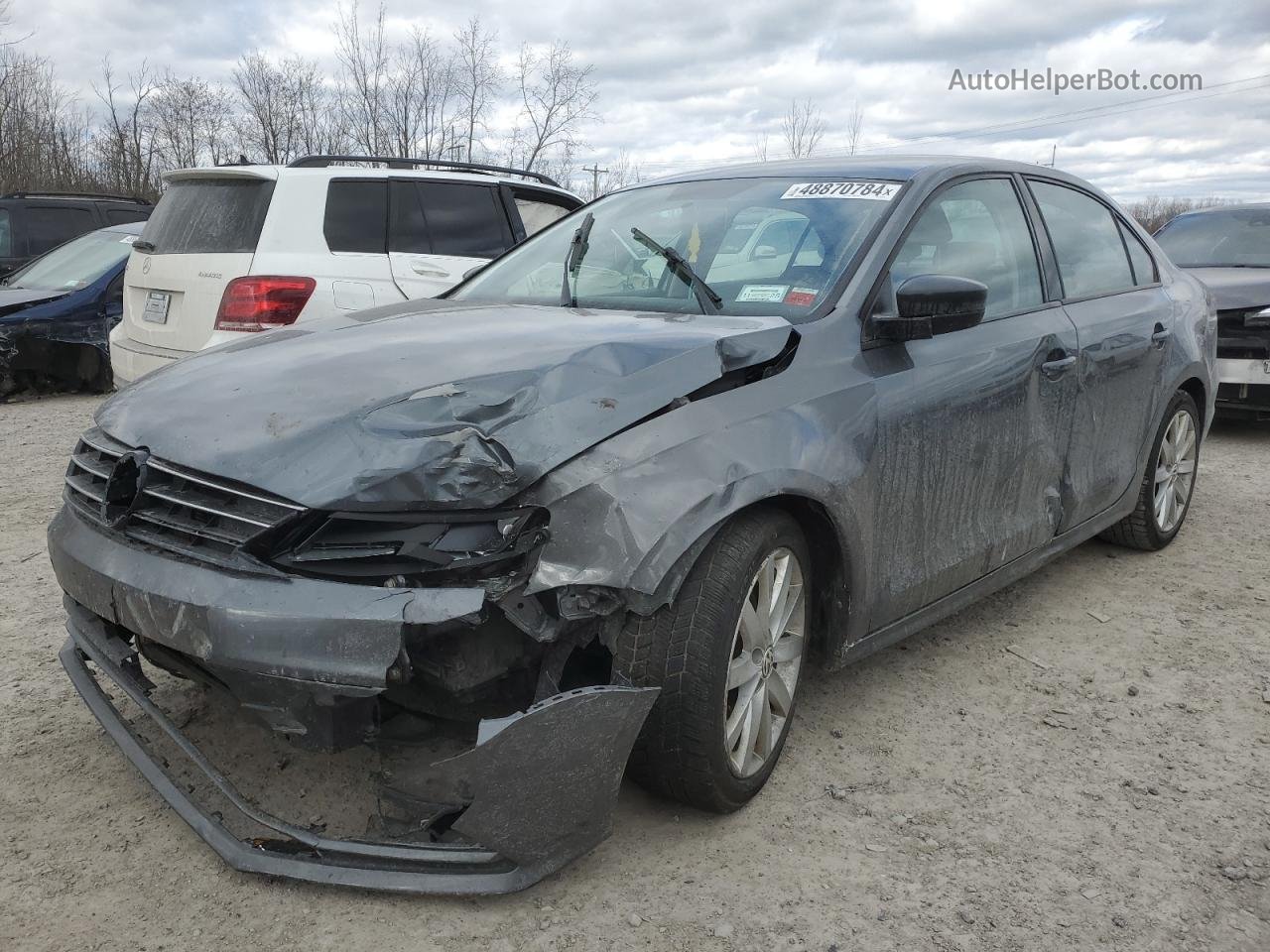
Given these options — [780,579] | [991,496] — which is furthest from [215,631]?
[991,496]

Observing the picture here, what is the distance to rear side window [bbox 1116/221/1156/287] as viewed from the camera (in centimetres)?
453

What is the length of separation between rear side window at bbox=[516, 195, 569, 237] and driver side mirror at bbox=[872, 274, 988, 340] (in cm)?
460

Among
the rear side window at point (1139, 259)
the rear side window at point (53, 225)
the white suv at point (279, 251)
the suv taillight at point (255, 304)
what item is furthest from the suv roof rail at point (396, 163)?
the rear side window at point (53, 225)

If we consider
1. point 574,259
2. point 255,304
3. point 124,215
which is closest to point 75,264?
point 124,215

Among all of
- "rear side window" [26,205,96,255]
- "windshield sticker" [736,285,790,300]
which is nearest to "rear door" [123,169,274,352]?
"windshield sticker" [736,285,790,300]

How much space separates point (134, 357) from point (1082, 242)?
15.8 ft

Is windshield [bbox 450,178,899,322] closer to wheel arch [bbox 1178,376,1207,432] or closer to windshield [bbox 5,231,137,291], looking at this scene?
wheel arch [bbox 1178,376,1207,432]

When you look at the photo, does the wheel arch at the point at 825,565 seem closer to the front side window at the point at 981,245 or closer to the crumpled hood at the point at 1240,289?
the front side window at the point at 981,245

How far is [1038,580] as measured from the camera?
179 inches

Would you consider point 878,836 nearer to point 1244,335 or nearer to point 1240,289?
point 1244,335

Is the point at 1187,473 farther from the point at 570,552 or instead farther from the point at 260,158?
the point at 260,158

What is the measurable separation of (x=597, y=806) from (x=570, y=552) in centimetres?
55

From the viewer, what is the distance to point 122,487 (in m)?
2.48

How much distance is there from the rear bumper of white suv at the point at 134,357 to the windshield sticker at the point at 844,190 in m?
3.57
